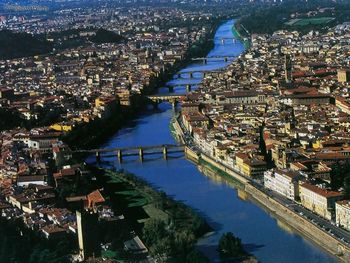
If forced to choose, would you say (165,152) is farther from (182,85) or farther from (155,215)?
(182,85)

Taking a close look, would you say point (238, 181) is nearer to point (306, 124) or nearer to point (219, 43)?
point (306, 124)

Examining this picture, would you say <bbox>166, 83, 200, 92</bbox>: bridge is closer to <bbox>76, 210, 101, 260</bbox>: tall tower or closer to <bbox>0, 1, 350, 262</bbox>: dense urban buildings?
<bbox>0, 1, 350, 262</bbox>: dense urban buildings

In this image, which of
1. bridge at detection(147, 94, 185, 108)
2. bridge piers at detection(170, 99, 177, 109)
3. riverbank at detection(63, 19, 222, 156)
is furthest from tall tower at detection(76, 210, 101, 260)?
bridge at detection(147, 94, 185, 108)

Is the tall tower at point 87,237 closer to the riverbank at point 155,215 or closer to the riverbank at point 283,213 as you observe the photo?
the riverbank at point 155,215

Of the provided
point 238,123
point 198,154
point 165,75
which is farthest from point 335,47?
point 198,154

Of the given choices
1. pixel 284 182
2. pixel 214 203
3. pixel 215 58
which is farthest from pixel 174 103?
pixel 215 58

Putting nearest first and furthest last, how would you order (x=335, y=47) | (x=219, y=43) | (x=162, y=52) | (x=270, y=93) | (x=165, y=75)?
(x=270, y=93) < (x=165, y=75) < (x=335, y=47) < (x=162, y=52) < (x=219, y=43)

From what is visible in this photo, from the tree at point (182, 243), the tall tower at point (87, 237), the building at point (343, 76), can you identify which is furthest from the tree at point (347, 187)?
the building at point (343, 76)
